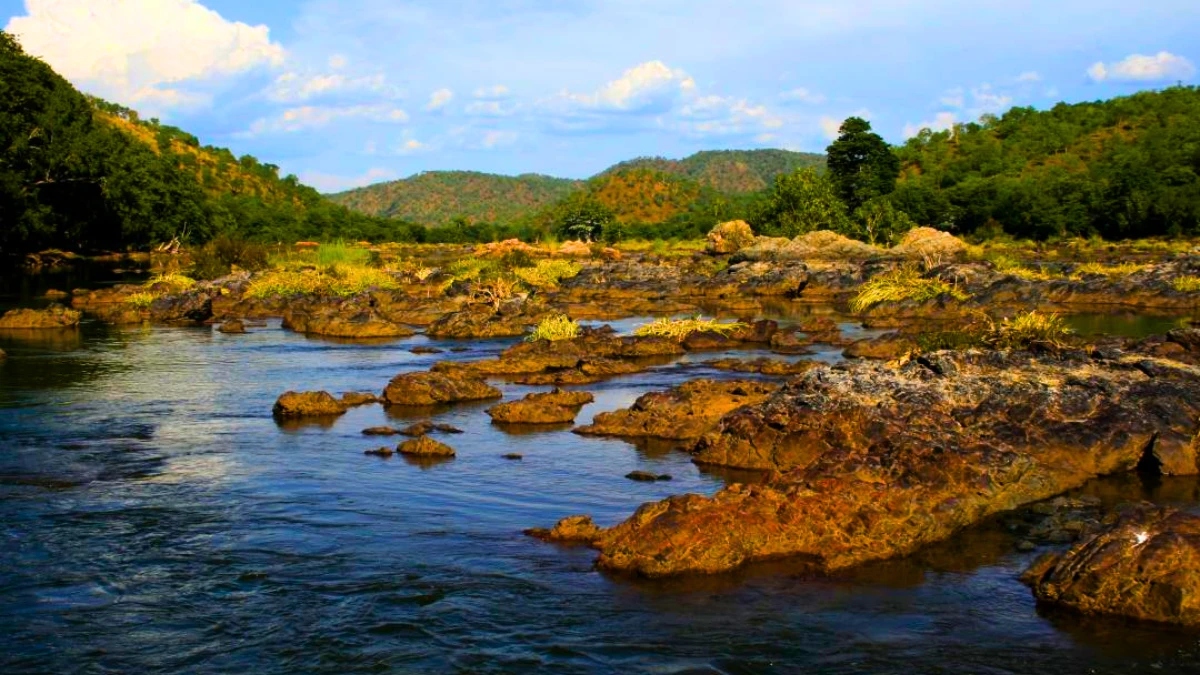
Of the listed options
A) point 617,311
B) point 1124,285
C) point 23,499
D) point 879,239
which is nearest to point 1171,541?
point 23,499

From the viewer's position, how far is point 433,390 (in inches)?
805

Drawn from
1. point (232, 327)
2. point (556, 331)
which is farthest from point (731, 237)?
point (556, 331)

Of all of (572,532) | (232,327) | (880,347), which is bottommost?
(572,532)

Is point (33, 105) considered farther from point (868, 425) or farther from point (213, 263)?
point (868, 425)

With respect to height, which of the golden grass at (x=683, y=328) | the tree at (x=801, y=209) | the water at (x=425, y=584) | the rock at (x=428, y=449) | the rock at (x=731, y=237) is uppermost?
the tree at (x=801, y=209)

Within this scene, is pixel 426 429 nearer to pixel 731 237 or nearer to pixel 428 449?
pixel 428 449

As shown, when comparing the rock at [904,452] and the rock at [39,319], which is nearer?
the rock at [904,452]

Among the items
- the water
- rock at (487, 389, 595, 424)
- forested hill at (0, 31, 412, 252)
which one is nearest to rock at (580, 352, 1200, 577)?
the water

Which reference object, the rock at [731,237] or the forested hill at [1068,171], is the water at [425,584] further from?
the forested hill at [1068,171]

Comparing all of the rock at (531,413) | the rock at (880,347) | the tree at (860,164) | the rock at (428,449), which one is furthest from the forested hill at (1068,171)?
the rock at (428,449)

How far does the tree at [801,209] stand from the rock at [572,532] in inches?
2634

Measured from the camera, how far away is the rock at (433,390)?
2034 centimetres

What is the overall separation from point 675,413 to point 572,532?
6217 mm

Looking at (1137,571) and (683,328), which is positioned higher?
(683,328)
